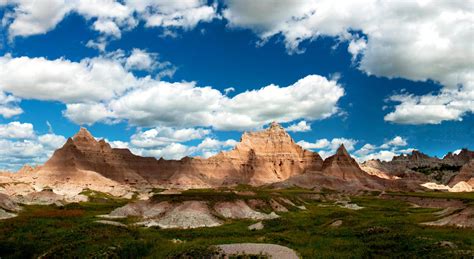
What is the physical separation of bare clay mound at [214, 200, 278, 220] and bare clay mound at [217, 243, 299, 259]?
147ft

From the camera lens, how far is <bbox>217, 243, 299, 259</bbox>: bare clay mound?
34781 mm

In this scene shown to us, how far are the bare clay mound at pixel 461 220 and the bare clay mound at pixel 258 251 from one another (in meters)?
33.2

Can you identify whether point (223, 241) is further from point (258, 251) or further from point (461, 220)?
point (461, 220)

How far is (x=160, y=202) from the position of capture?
89000 mm

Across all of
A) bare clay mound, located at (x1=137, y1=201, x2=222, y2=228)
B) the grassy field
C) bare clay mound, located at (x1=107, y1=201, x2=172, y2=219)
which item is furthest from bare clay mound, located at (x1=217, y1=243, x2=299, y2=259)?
bare clay mound, located at (x1=107, y1=201, x2=172, y2=219)

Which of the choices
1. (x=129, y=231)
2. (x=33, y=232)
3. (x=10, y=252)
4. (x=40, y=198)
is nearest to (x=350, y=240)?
(x=129, y=231)

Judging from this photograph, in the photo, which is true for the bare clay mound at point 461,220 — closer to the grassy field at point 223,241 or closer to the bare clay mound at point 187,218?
the grassy field at point 223,241

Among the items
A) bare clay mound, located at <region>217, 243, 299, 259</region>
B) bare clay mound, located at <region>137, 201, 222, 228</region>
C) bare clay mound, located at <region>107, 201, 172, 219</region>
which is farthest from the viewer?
bare clay mound, located at <region>107, 201, 172, 219</region>

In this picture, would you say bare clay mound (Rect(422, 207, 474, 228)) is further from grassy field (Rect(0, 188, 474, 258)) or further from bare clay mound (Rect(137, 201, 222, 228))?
bare clay mound (Rect(137, 201, 222, 228))

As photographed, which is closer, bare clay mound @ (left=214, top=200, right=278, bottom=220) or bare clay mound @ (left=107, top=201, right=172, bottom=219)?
bare clay mound @ (left=214, top=200, right=278, bottom=220)

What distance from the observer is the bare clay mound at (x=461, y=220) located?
2267 inches

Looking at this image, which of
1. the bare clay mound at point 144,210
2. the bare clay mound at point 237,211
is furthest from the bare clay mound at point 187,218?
the bare clay mound at point 144,210

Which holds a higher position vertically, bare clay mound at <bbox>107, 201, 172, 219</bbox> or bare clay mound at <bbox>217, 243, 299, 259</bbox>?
bare clay mound at <bbox>107, 201, 172, 219</bbox>

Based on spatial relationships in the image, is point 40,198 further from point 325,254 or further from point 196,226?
point 325,254
